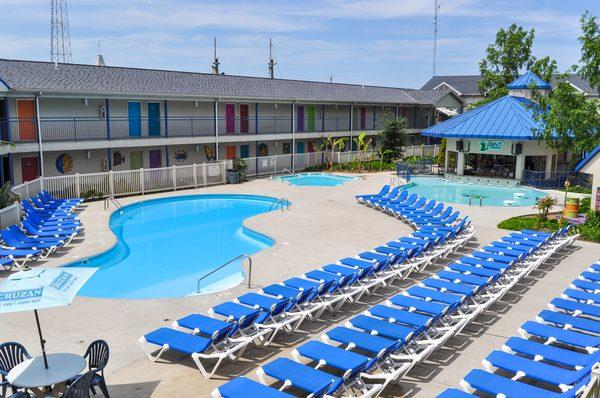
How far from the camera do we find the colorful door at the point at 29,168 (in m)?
24.8

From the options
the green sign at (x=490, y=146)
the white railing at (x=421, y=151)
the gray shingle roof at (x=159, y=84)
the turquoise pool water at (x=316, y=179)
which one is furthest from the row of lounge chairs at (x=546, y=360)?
the white railing at (x=421, y=151)

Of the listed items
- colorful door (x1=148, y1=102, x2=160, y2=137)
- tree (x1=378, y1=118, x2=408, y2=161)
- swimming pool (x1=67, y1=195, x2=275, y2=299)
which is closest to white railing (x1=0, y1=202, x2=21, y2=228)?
swimming pool (x1=67, y1=195, x2=275, y2=299)

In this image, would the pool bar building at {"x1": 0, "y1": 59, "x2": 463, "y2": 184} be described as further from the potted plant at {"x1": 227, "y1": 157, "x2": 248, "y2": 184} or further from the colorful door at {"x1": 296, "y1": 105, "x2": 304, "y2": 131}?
the potted plant at {"x1": 227, "y1": 157, "x2": 248, "y2": 184}

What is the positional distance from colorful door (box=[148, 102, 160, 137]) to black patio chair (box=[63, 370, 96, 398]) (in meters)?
24.4

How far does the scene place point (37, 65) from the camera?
26531 millimetres

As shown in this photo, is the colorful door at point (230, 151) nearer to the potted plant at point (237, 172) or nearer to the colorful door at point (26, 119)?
the potted plant at point (237, 172)

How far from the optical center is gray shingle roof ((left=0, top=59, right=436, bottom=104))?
80.9 feet

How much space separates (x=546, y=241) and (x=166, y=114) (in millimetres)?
20474

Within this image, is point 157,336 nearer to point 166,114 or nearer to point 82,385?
point 82,385

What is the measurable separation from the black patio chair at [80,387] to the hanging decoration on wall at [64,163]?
21.9 m

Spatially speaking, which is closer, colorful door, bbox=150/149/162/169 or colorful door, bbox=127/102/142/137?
colorful door, bbox=127/102/142/137

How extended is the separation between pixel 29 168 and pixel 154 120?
7.19 m

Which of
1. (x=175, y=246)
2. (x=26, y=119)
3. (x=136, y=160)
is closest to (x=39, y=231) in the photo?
(x=175, y=246)

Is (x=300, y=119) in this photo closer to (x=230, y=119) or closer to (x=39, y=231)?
(x=230, y=119)
